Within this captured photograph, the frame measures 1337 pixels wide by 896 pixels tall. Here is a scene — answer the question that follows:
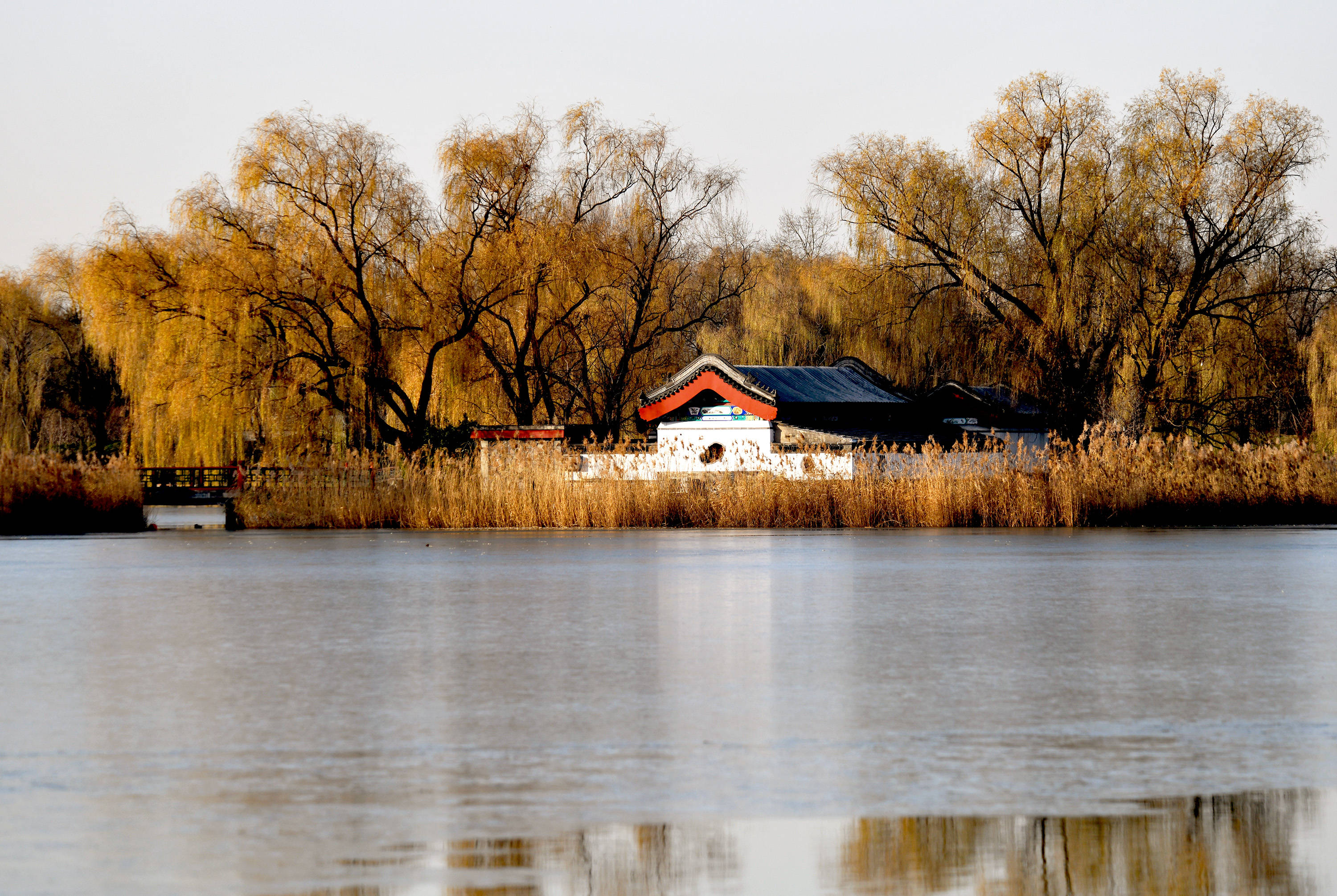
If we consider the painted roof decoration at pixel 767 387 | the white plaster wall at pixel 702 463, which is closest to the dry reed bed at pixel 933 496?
the white plaster wall at pixel 702 463

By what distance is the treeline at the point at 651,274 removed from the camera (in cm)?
3291

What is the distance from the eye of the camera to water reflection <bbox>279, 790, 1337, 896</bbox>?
388cm

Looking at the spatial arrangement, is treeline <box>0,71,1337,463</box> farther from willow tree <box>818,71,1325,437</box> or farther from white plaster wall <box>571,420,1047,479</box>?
white plaster wall <box>571,420,1047,479</box>

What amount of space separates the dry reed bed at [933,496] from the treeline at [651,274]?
6.36 metres

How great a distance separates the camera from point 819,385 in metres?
35.1

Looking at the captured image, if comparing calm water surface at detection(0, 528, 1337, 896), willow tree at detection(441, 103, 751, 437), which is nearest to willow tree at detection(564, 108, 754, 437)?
willow tree at detection(441, 103, 751, 437)

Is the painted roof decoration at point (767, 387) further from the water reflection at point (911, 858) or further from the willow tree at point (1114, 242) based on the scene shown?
the water reflection at point (911, 858)

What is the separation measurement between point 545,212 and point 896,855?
32.7 meters

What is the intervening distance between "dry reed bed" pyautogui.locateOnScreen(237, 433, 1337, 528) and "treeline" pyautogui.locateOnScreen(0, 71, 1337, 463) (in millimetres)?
6360

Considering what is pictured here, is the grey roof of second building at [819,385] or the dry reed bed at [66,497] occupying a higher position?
the grey roof of second building at [819,385]

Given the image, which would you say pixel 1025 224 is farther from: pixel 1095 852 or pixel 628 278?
pixel 1095 852

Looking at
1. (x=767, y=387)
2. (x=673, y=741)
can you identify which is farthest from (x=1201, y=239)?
(x=673, y=741)

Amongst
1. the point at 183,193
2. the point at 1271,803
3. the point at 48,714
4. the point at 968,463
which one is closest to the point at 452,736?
the point at 48,714

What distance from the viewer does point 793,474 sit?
26.8 metres
